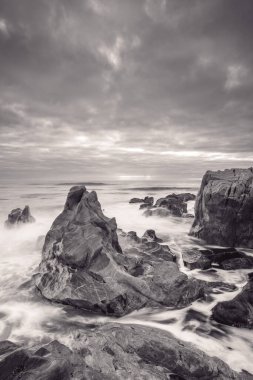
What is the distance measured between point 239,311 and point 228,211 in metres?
9.52

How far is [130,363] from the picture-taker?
4738 mm

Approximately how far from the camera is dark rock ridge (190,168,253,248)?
15.4 metres

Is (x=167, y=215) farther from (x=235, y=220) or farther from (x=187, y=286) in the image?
(x=187, y=286)

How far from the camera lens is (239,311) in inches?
283

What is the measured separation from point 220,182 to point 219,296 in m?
9.54

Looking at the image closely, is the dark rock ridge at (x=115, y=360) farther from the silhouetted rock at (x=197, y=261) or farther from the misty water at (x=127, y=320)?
the silhouetted rock at (x=197, y=261)

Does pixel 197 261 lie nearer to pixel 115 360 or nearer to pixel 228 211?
pixel 228 211

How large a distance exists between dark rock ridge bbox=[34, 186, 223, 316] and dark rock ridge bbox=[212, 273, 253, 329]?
1395mm

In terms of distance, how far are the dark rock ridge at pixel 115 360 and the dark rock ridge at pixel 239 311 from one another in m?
1.93

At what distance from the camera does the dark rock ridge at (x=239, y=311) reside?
7.07 metres

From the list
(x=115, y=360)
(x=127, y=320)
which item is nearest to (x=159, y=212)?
(x=127, y=320)

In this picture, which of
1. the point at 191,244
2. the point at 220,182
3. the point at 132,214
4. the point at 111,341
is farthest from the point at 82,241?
the point at 132,214

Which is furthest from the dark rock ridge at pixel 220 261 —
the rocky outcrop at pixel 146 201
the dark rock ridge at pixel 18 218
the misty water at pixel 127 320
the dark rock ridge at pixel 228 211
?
the rocky outcrop at pixel 146 201

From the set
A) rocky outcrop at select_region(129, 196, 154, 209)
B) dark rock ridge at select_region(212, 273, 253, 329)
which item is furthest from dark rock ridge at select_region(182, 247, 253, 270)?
rocky outcrop at select_region(129, 196, 154, 209)
